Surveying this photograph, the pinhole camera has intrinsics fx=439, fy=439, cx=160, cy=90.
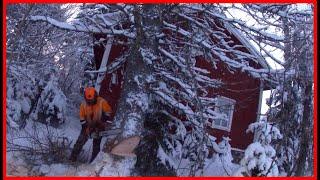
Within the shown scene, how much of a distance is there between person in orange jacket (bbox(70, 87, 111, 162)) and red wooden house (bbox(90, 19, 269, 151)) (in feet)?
14.3

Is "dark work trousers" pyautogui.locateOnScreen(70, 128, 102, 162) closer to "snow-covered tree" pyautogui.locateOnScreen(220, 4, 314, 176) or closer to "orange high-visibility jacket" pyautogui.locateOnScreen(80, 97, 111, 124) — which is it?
"orange high-visibility jacket" pyautogui.locateOnScreen(80, 97, 111, 124)

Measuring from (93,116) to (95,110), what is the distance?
0.49 feet

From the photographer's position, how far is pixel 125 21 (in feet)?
36.3

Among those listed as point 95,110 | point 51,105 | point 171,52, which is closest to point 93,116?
point 95,110

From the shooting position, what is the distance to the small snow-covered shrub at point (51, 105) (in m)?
17.8

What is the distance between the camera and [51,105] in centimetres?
1808

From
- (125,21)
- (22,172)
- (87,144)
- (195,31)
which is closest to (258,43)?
(195,31)

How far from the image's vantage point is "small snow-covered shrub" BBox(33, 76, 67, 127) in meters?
17.8

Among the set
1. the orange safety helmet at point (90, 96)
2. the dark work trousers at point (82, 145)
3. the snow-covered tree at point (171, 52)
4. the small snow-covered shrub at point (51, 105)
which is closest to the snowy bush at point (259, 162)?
the snow-covered tree at point (171, 52)

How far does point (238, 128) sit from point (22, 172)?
10.2 m

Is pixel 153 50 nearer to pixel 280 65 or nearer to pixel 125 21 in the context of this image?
pixel 125 21

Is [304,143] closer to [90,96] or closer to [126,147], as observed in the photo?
[126,147]

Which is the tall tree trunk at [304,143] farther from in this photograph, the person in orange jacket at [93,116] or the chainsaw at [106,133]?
the person in orange jacket at [93,116]

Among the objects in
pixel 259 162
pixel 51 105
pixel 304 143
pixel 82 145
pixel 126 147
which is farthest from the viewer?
pixel 51 105
